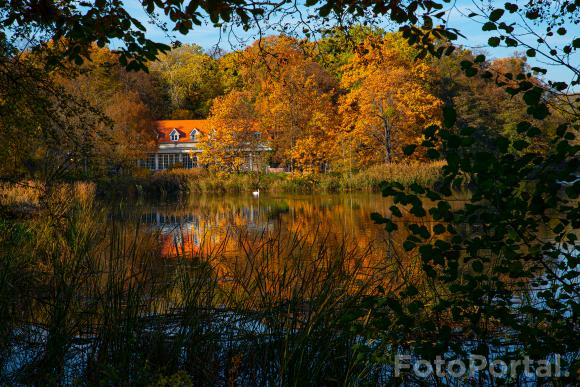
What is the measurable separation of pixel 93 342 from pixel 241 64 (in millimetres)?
2473

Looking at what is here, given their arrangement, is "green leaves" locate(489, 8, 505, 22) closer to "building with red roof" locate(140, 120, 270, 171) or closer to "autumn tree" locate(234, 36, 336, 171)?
"autumn tree" locate(234, 36, 336, 171)

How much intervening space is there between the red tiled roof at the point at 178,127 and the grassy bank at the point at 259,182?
12754 millimetres

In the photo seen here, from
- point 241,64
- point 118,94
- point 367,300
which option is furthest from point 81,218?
point 118,94

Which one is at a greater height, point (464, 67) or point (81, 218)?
point (464, 67)

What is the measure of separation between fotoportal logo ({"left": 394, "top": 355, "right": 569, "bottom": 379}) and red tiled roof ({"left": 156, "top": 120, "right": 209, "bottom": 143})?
139ft

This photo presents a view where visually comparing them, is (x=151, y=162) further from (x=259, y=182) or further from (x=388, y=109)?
(x=388, y=109)

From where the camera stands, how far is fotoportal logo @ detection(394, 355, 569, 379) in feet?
9.16

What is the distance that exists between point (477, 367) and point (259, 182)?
92.0 ft

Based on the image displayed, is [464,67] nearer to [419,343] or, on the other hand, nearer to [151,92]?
[419,343]

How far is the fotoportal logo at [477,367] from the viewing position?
110 inches

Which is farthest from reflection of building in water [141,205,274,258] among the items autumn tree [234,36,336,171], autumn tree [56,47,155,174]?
autumn tree [56,47,155,174]

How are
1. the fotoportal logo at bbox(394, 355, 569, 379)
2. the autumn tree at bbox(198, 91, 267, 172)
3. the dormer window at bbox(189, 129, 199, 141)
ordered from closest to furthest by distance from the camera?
the fotoportal logo at bbox(394, 355, 569, 379) < the autumn tree at bbox(198, 91, 267, 172) < the dormer window at bbox(189, 129, 199, 141)

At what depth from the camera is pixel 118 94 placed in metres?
37.7

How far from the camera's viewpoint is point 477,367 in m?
3.45
